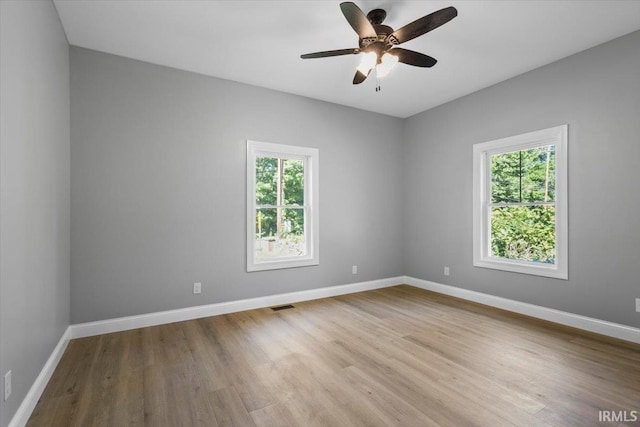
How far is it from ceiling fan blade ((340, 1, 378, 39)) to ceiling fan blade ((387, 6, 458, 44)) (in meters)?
0.20

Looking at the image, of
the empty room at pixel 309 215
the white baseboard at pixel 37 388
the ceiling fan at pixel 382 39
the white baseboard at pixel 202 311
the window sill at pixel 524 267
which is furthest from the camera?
the window sill at pixel 524 267

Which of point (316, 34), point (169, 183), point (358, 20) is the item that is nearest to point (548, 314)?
point (358, 20)

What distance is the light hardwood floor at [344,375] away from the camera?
1.89 m

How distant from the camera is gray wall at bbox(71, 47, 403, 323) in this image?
10.3 feet

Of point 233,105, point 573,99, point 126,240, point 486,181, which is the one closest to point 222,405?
point 126,240

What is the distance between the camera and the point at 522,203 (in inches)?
153

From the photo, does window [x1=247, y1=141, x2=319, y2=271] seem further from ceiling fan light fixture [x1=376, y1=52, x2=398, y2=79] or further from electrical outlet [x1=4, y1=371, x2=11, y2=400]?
electrical outlet [x1=4, y1=371, x2=11, y2=400]

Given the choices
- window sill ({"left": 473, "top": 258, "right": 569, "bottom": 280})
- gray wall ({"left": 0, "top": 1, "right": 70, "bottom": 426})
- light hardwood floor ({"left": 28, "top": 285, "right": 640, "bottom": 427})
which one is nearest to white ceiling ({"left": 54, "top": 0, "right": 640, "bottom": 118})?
gray wall ({"left": 0, "top": 1, "right": 70, "bottom": 426})

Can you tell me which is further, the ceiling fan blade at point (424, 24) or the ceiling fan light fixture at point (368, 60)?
the ceiling fan light fixture at point (368, 60)

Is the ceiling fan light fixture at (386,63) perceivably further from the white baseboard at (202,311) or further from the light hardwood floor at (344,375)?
the white baseboard at (202,311)

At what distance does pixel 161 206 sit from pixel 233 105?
61.4 inches

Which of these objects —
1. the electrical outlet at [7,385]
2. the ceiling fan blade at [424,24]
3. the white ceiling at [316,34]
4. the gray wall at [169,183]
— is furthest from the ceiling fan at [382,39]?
the electrical outlet at [7,385]

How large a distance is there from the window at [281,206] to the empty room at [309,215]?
0.03 metres

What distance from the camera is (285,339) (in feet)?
10.0
